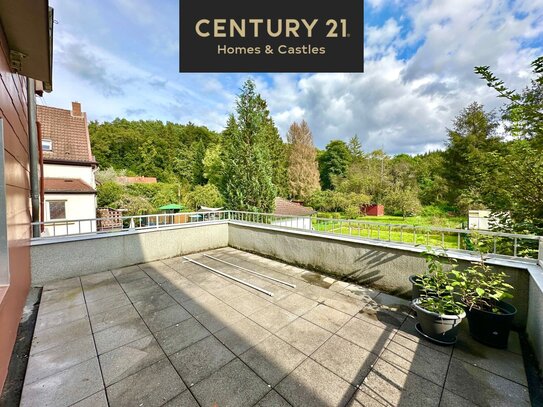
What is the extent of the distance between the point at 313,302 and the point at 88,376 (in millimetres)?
2275

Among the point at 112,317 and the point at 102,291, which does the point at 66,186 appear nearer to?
the point at 102,291

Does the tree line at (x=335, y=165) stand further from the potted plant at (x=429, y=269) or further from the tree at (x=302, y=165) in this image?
the potted plant at (x=429, y=269)

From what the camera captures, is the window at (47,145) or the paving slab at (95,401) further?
the window at (47,145)

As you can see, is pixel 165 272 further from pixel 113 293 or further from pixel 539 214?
pixel 539 214

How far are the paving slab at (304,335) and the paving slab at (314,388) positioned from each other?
0.75 ft

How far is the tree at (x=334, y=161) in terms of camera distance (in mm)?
27523

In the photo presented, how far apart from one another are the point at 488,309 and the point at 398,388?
1.31m

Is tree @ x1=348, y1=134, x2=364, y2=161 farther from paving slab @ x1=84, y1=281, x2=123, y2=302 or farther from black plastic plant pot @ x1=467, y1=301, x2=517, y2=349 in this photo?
paving slab @ x1=84, y1=281, x2=123, y2=302

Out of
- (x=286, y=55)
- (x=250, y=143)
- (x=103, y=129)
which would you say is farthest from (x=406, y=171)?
(x=103, y=129)

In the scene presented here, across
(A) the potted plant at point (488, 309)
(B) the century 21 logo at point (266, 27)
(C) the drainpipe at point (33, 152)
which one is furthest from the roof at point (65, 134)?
(A) the potted plant at point (488, 309)

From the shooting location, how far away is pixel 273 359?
6.10ft

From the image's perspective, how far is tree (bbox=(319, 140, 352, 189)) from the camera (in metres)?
27.5

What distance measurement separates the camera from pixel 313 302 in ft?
9.41

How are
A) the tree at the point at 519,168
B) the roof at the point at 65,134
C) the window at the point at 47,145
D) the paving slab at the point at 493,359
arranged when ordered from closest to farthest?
the paving slab at the point at 493,359 → the tree at the point at 519,168 → the window at the point at 47,145 → the roof at the point at 65,134
